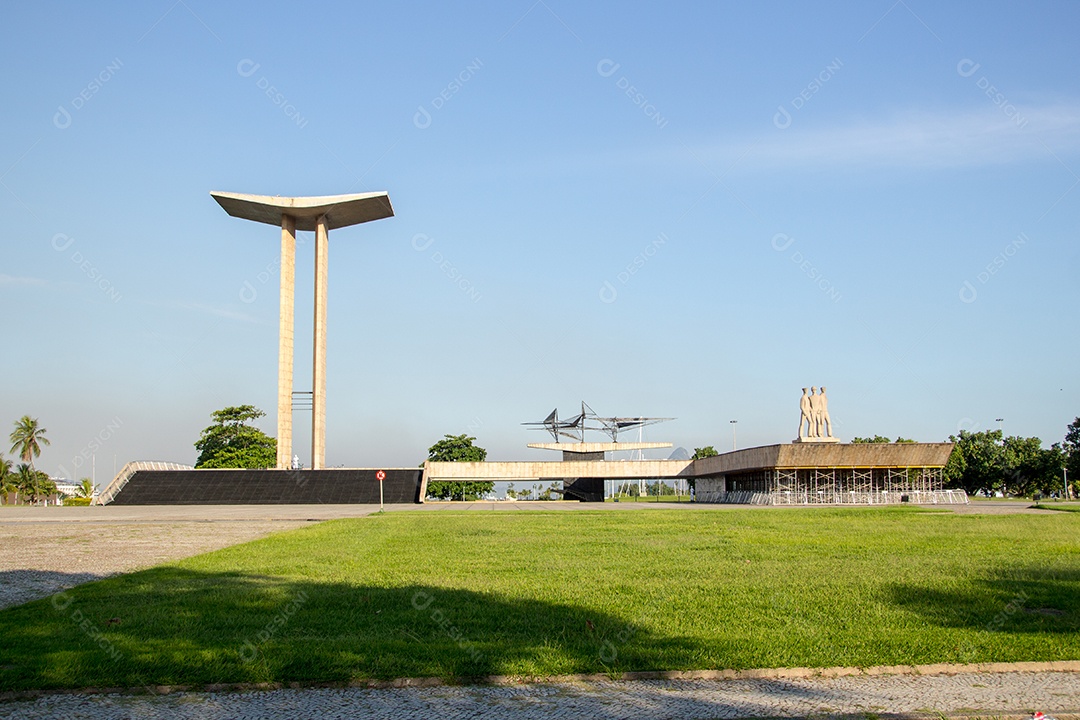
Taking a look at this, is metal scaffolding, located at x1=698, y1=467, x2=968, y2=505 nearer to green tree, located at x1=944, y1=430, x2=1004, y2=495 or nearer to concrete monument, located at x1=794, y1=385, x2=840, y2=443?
concrete monument, located at x1=794, y1=385, x2=840, y2=443

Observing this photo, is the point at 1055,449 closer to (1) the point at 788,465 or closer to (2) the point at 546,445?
(1) the point at 788,465

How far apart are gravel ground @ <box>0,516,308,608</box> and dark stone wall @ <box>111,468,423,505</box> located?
21.7m

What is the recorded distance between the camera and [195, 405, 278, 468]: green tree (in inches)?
3492

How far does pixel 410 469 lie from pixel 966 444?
180 ft

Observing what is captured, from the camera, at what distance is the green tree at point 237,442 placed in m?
88.7

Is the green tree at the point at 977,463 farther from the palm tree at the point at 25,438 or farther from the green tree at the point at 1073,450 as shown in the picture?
the palm tree at the point at 25,438

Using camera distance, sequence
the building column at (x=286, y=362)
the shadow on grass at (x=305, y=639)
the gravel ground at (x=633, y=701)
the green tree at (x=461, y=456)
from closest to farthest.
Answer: the gravel ground at (x=633, y=701) < the shadow on grass at (x=305, y=639) < the building column at (x=286, y=362) < the green tree at (x=461, y=456)

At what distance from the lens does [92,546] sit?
19.5 meters

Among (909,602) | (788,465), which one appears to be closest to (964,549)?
(909,602)

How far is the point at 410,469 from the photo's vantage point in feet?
202

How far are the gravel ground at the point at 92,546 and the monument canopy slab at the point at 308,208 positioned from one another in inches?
1388

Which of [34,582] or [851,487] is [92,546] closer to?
[34,582]

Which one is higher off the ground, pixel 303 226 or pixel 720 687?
pixel 303 226
